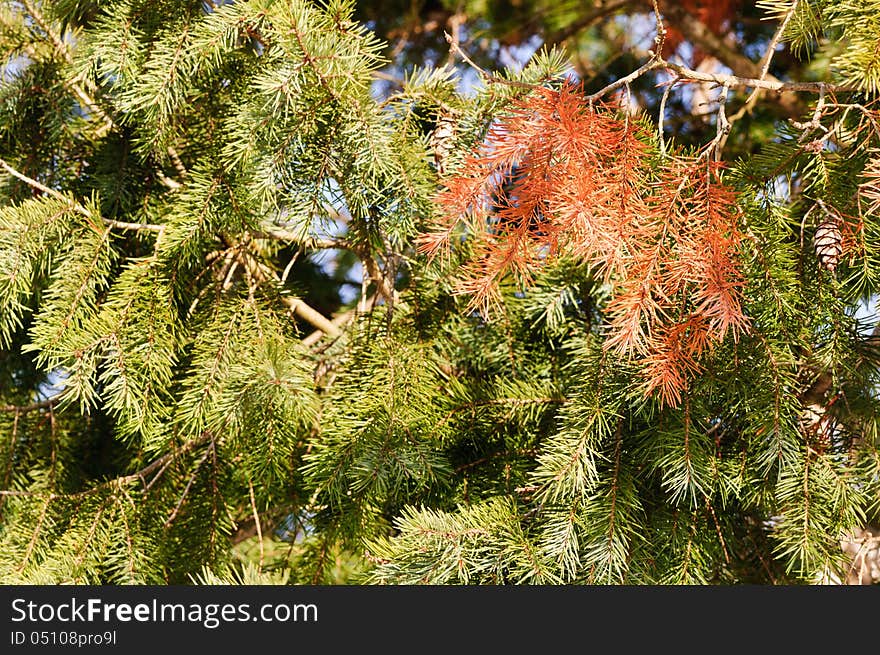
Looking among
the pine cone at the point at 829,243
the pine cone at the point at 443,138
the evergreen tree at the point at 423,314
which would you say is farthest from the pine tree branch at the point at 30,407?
the pine cone at the point at 829,243

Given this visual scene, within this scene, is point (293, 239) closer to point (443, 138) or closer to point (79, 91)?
point (443, 138)

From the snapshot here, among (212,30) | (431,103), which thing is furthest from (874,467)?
(212,30)

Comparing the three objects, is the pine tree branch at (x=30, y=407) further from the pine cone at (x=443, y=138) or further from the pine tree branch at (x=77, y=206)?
the pine cone at (x=443, y=138)

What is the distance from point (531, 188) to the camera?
51cm

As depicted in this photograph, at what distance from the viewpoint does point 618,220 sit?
0.49 m

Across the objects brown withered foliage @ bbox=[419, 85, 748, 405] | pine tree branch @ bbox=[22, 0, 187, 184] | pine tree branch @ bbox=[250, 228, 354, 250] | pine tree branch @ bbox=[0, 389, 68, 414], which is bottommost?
brown withered foliage @ bbox=[419, 85, 748, 405]

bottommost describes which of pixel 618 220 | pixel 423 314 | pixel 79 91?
pixel 618 220

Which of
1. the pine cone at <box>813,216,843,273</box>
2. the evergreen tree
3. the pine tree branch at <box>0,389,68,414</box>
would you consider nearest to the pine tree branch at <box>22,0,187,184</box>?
the evergreen tree

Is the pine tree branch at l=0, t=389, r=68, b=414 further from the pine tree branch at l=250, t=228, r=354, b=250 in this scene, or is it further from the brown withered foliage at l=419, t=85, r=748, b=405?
the brown withered foliage at l=419, t=85, r=748, b=405

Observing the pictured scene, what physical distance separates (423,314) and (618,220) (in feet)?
0.91

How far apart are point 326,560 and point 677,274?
0.41 m

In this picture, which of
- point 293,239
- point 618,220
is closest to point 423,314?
point 293,239

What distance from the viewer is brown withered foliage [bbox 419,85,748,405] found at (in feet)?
1.57

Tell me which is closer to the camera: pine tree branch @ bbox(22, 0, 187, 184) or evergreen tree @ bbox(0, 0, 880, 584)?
evergreen tree @ bbox(0, 0, 880, 584)
